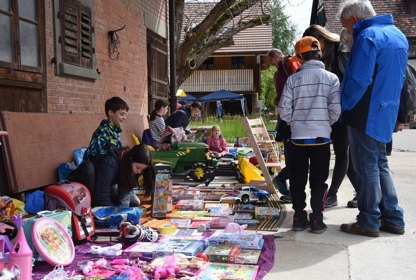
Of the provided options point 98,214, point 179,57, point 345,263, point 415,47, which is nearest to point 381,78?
point 345,263

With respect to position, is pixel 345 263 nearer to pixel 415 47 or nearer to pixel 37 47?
pixel 37 47

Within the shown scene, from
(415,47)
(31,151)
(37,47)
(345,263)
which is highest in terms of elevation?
(415,47)

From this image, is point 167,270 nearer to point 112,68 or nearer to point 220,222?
point 220,222

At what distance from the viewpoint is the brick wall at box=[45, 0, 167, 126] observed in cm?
604

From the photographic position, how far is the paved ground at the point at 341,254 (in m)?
3.40

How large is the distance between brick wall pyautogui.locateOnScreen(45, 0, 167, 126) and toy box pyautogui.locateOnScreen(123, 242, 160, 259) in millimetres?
2784

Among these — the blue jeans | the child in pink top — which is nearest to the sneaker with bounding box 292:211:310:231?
the blue jeans

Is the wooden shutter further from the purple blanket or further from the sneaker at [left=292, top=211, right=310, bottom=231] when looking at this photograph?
the sneaker at [left=292, top=211, right=310, bottom=231]

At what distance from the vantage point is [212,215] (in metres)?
5.19

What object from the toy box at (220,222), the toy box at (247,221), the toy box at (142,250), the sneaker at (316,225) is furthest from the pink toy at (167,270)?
the sneaker at (316,225)

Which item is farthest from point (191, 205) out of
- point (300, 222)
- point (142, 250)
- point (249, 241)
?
point (142, 250)

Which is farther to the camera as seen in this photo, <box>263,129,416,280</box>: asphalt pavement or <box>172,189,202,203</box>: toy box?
<box>172,189,202,203</box>: toy box

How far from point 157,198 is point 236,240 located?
154 centimetres

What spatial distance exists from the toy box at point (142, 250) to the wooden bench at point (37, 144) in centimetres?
184
